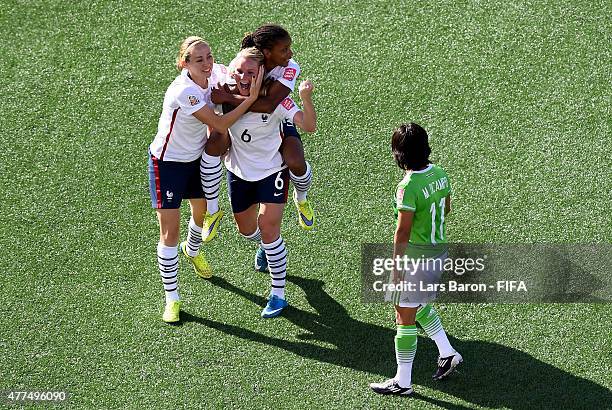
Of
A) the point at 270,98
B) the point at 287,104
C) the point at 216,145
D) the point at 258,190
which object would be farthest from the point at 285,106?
the point at 258,190

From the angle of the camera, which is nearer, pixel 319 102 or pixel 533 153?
pixel 533 153

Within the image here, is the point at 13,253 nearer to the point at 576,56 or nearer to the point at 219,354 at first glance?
the point at 219,354

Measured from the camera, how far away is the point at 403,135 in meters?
6.82

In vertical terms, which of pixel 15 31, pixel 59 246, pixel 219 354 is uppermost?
pixel 15 31

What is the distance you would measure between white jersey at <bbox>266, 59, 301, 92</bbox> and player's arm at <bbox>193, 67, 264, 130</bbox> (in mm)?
140

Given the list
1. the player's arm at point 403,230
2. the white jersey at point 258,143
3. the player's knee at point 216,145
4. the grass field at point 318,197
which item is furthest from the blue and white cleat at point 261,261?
Answer: the player's arm at point 403,230

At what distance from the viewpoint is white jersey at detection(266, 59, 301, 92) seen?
24.8 ft

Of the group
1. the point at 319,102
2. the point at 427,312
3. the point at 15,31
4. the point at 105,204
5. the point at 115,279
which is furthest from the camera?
the point at 15,31

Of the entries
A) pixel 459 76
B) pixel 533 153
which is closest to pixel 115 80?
pixel 459 76

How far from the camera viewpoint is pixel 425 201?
6859mm

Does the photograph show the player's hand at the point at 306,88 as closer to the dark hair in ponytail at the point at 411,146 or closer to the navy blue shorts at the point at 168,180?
the dark hair in ponytail at the point at 411,146

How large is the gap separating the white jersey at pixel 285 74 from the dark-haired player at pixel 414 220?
1.05 metres

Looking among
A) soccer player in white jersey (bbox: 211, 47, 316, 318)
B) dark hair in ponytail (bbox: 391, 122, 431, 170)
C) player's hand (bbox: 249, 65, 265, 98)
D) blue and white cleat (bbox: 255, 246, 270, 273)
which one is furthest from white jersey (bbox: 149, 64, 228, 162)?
dark hair in ponytail (bbox: 391, 122, 431, 170)

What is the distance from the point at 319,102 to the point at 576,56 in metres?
2.58
